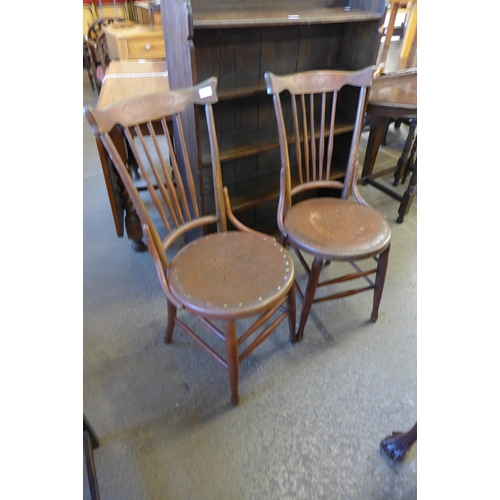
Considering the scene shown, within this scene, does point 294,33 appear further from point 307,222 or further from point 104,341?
point 104,341

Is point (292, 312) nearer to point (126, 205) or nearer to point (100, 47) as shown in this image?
point (126, 205)

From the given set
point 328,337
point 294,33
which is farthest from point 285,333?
point 294,33

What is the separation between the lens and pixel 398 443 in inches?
44.6

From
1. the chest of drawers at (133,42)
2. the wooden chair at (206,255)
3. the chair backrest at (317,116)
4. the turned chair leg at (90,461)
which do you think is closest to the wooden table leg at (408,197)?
the chair backrest at (317,116)

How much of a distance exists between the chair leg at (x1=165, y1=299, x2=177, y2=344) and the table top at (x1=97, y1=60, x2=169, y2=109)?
97 cm

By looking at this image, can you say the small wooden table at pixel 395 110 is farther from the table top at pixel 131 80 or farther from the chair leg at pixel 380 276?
the table top at pixel 131 80

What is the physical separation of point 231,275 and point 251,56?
1.07 meters

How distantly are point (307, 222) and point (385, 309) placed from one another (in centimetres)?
71

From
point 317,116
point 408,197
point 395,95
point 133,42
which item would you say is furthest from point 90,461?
point 133,42

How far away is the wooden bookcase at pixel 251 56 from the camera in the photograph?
129cm

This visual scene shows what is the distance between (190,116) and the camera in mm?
1368

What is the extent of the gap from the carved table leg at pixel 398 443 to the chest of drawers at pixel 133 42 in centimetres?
371

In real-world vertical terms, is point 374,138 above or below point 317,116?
below

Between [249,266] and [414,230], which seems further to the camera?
[414,230]
